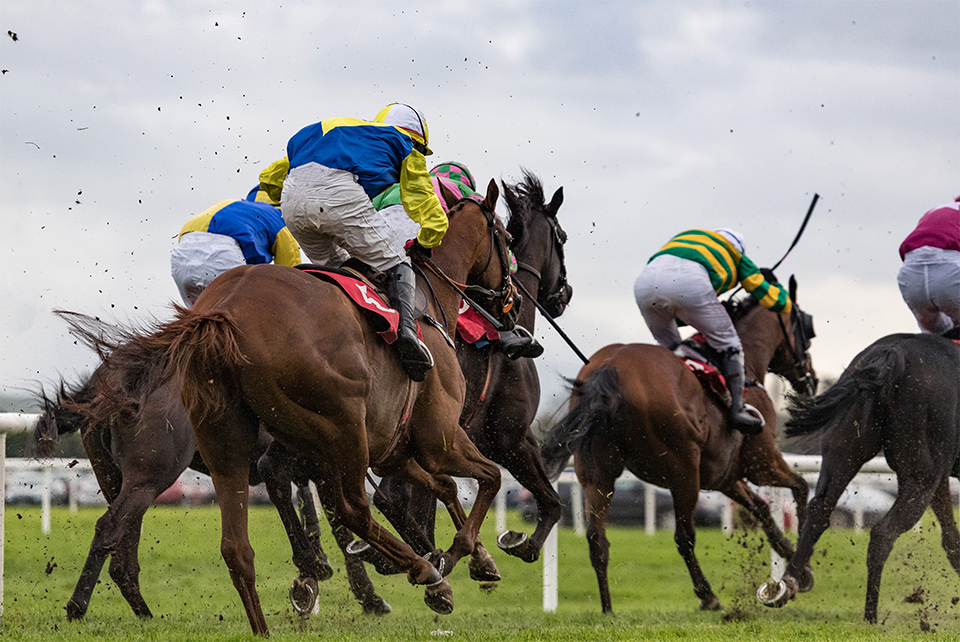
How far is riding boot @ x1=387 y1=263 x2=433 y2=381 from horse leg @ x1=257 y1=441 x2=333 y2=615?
1.20 m

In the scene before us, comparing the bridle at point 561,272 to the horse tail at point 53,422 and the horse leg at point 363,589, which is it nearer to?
the horse leg at point 363,589

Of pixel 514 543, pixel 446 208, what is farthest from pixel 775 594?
pixel 446 208

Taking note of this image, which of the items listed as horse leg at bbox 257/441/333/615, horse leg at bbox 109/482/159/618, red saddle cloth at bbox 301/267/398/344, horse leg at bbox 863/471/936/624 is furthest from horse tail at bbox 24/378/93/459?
horse leg at bbox 863/471/936/624

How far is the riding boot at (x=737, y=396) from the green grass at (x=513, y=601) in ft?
2.76

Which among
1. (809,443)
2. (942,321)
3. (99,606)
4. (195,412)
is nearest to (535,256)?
(809,443)

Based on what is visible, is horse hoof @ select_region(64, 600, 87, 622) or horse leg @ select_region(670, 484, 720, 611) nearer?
horse hoof @ select_region(64, 600, 87, 622)

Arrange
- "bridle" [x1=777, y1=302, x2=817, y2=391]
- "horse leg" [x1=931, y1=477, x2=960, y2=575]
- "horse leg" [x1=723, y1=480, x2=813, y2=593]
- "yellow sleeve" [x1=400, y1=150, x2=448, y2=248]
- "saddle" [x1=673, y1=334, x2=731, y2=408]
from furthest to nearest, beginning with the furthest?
"bridle" [x1=777, y1=302, x2=817, y2=391] → "horse leg" [x1=723, y1=480, x2=813, y2=593] → "saddle" [x1=673, y1=334, x2=731, y2=408] → "horse leg" [x1=931, y1=477, x2=960, y2=575] → "yellow sleeve" [x1=400, y1=150, x2=448, y2=248]

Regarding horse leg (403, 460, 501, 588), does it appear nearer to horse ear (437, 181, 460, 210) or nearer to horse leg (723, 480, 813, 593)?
horse ear (437, 181, 460, 210)

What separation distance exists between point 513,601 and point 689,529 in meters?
2.40

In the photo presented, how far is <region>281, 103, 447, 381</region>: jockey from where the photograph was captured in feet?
13.7

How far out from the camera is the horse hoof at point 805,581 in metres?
5.94

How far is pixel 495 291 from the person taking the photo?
512 cm

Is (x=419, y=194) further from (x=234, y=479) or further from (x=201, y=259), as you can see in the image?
(x=201, y=259)

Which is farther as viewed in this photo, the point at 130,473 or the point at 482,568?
the point at 130,473
